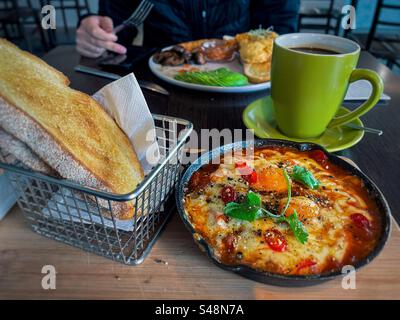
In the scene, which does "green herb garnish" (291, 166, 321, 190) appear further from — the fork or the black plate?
the fork

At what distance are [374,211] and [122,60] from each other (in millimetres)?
1163

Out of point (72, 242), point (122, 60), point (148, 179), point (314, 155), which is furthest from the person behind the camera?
point (122, 60)

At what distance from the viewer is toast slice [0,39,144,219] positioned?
2.02 ft

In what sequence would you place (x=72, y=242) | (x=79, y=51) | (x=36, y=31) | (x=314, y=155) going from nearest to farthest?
(x=72, y=242) < (x=314, y=155) < (x=79, y=51) < (x=36, y=31)

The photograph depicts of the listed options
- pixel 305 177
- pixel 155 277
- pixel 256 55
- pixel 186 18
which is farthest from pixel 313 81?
pixel 186 18

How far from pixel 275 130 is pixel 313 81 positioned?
0.20 m

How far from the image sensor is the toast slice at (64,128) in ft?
2.02

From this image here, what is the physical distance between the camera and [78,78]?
1373 mm

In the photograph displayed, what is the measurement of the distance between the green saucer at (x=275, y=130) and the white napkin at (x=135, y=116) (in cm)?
35

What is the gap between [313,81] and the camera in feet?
3.05

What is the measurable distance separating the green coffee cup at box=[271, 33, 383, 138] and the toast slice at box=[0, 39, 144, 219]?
1.54ft

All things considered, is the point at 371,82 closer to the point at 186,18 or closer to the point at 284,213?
the point at 284,213
